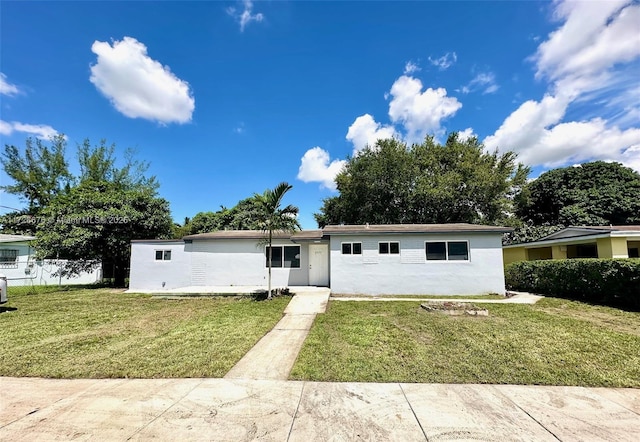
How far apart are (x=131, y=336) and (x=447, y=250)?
11.7 meters

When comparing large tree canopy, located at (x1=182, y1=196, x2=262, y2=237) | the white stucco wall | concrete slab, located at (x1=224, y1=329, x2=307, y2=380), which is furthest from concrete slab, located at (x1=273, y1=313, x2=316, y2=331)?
large tree canopy, located at (x1=182, y1=196, x2=262, y2=237)

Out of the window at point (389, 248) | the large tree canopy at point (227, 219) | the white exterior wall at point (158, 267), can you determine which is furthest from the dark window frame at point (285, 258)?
the large tree canopy at point (227, 219)

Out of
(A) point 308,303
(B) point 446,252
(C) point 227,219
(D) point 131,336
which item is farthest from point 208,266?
(C) point 227,219

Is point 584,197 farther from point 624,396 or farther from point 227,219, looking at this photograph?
point 227,219

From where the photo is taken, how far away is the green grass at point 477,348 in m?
4.15

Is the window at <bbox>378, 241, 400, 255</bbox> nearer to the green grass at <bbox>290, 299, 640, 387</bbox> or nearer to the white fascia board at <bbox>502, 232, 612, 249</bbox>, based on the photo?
the green grass at <bbox>290, 299, 640, 387</bbox>

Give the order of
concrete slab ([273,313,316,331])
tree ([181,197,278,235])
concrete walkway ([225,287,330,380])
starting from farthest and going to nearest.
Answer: tree ([181,197,278,235])
concrete slab ([273,313,316,331])
concrete walkway ([225,287,330,380])

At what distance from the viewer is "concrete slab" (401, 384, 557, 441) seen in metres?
2.71

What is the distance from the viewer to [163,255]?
14.8m

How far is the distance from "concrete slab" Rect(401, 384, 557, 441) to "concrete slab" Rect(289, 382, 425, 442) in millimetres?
171

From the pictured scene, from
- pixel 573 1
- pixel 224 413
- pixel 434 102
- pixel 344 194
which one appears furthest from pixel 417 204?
pixel 224 413

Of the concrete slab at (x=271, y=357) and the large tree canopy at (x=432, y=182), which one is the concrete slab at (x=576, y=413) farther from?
the large tree canopy at (x=432, y=182)

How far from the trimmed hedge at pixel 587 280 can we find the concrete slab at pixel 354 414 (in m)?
10.3

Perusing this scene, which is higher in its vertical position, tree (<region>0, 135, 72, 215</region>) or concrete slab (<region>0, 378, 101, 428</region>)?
tree (<region>0, 135, 72, 215</region>)
